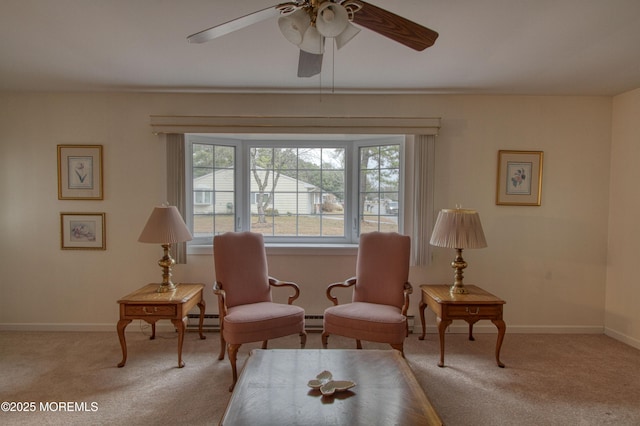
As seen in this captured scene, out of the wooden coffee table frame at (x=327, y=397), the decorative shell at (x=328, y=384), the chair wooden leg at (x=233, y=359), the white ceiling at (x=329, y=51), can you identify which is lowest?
the chair wooden leg at (x=233, y=359)

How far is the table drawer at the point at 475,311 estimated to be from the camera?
9.04 ft

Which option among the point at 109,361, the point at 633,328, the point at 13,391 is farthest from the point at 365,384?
the point at 633,328

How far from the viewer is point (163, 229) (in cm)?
285

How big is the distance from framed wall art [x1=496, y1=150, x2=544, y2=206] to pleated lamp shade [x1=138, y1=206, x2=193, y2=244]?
3.14 m

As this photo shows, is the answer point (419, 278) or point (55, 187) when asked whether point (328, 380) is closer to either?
point (419, 278)

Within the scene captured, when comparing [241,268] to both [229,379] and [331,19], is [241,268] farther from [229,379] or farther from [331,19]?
[331,19]

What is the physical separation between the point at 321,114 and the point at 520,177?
2.14 metres

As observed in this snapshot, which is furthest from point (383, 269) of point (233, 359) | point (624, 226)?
point (624, 226)

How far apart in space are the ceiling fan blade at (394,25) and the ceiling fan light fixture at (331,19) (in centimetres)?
10

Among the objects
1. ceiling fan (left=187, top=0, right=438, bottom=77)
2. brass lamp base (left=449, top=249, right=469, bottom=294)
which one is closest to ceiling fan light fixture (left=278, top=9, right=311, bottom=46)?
ceiling fan (left=187, top=0, right=438, bottom=77)

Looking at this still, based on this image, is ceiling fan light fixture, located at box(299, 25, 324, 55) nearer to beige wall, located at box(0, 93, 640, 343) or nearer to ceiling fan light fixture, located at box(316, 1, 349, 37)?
ceiling fan light fixture, located at box(316, 1, 349, 37)

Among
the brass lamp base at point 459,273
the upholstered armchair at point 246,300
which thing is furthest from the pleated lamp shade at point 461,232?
the upholstered armchair at point 246,300

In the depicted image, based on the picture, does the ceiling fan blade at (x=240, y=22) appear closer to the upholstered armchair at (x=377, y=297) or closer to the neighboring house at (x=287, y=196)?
the upholstered armchair at (x=377, y=297)

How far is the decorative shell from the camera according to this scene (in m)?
1.66
